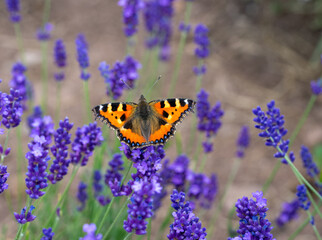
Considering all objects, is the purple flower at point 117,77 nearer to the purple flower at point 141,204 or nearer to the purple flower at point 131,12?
the purple flower at point 131,12

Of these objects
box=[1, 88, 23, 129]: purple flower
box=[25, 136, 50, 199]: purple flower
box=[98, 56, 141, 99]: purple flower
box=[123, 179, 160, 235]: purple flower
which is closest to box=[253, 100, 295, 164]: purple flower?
box=[123, 179, 160, 235]: purple flower

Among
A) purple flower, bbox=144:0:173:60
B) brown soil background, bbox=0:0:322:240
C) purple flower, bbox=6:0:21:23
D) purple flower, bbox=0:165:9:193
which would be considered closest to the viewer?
purple flower, bbox=0:165:9:193

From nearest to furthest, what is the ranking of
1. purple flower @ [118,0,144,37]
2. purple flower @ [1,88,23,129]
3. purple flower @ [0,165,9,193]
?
purple flower @ [0,165,9,193]
purple flower @ [1,88,23,129]
purple flower @ [118,0,144,37]

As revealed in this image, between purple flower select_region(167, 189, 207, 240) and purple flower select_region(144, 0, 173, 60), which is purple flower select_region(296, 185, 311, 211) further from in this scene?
purple flower select_region(144, 0, 173, 60)

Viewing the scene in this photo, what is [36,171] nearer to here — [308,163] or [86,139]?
[86,139]

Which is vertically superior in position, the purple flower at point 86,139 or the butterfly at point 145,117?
the butterfly at point 145,117

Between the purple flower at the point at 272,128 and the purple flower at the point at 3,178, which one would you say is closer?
the purple flower at the point at 3,178

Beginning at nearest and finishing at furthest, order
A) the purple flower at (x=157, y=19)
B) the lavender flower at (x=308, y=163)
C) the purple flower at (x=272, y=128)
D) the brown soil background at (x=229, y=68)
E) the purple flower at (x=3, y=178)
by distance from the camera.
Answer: the purple flower at (x=3, y=178) → the purple flower at (x=272, y=128) → the lavender flower at (x=308, y=163) → the purple flower at (x=157, y=19) → the brown soil background at (x=229, y=68)

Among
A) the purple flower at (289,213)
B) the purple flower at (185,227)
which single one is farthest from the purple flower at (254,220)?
the purple flower at (289,213)

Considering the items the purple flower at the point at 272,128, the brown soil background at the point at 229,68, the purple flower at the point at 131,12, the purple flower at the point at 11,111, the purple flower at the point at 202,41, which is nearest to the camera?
the purple flower at the point at 11,111
